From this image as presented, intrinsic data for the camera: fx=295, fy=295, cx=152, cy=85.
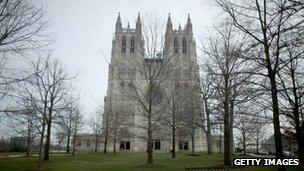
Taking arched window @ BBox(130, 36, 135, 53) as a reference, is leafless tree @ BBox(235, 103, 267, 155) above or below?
below

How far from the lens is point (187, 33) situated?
78.8 metres

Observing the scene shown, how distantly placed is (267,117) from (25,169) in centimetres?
1535

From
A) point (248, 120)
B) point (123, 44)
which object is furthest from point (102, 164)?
point (123, 44)

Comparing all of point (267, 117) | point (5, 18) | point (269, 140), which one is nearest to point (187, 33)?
point (269, 140)

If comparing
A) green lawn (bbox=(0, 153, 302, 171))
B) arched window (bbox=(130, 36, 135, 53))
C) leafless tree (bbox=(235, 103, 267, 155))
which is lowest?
green lawn (bbox=(0, 153, 302, 171))

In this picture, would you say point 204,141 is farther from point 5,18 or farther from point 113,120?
point 5,18

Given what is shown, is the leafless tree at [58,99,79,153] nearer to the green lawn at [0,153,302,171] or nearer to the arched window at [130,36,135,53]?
the green lawn at [0,153,302,171]

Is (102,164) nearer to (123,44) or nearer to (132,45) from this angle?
(132,45)

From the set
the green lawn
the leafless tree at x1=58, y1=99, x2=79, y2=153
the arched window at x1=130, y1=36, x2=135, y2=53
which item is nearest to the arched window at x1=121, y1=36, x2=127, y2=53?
the arched window at x1=130, y1=36, x2=135, y2=53

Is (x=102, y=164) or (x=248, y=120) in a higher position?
(x=248, y=120)

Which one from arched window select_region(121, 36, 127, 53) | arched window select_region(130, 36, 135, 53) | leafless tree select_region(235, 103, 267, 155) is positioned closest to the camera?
leafless tree select_region(235, 103, 267, 155)

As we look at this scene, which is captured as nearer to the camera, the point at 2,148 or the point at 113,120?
the point at 113,120

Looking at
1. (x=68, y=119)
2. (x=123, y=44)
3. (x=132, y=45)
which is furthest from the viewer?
(x=123, y=44)

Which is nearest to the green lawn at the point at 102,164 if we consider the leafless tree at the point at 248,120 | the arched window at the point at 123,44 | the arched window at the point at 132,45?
the leafless tree at the point at 248,120
